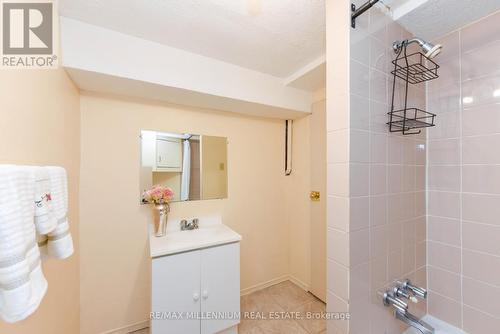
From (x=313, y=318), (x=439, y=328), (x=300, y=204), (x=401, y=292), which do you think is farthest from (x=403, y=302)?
(x=300, y=204)

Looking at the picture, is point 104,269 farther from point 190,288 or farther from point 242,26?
point 242,26

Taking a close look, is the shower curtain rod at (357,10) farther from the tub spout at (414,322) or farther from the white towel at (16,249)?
the tub spout at (414,322)

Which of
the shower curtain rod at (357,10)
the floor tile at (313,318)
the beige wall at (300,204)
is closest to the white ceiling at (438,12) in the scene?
the shower curtain rod at (357,10)

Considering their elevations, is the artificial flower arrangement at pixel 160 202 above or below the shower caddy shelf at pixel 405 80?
below

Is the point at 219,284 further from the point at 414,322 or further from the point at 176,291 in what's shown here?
the point at 414,322

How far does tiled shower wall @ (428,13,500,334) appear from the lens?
3.64 ft

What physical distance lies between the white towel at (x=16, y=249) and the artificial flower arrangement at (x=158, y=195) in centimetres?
106

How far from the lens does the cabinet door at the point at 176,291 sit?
1.30 metres

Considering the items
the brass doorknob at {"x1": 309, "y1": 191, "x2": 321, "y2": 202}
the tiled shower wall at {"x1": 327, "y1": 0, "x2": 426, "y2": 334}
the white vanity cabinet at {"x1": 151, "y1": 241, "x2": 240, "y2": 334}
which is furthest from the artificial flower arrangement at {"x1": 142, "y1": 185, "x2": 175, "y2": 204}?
the brass doorknob at {"x1": 309, "y1": 191, "x2": 321, "y2": 202}

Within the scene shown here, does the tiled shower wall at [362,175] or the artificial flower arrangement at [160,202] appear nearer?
the tiled shower wall at [362,175]

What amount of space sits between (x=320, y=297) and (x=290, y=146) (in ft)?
5.20

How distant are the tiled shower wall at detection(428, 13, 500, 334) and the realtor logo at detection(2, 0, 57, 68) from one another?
222cm

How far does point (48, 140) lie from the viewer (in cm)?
99

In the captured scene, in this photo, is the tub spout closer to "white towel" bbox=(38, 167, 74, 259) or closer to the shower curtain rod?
the shower curtain rod
